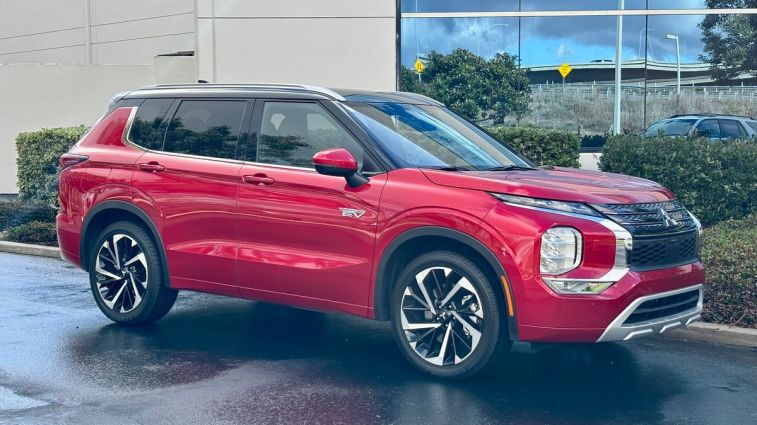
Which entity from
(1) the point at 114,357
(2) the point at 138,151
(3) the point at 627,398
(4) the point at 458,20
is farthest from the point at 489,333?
(4) the point at 458,20

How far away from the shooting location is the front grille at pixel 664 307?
21.3ft

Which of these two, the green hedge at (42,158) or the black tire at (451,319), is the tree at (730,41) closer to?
the green hedge at (42,158)

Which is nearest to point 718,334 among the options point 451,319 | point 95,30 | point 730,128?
point 451,319

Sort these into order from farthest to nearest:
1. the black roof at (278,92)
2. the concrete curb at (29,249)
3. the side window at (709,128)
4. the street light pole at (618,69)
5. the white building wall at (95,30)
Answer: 1. the white building wall at (95,30)
2. the street light pole at (618,69)
3. the side window at (709,128)
4. the concrete curb at (29,249)
5. the black roof at (278,92)

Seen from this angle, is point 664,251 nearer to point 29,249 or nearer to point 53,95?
point 29,249

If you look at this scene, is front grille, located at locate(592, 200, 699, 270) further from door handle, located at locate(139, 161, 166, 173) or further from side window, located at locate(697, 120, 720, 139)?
side window, located at locate(697, 120, 720, 139)

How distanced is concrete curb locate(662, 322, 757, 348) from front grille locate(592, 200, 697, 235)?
139cm

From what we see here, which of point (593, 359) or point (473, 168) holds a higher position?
point (473, 168)

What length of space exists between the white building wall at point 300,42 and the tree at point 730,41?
5124mm

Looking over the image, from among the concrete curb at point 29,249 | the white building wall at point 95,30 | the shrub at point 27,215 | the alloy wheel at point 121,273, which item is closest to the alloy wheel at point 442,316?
the alloy wheel at point 121,273

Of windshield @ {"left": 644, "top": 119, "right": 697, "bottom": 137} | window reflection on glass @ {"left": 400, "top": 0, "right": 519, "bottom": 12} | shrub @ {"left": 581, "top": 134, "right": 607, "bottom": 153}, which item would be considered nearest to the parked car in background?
windshield @ {"left": 644, "top": 119, "right": 697, "bottom": 137}

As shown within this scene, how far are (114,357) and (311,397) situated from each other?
1.83 meters

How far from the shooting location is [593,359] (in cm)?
752

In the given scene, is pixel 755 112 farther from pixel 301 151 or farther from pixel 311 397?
pixel 311 397
